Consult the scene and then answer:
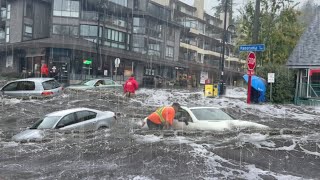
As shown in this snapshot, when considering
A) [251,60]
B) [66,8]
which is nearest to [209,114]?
[251,60]

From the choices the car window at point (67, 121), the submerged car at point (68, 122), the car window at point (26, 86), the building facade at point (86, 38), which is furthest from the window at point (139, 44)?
the car window at point (67, 121)

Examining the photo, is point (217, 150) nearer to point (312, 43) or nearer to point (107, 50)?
point (312, 43)

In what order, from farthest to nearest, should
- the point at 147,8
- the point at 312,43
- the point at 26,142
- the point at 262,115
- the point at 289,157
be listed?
the point at 147,8 < the point at 312,43 < the point at 262,115 < the point at 26,142 < the point at 289,157

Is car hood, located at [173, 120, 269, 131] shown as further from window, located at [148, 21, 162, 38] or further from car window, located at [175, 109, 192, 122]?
window, located at [148, 21, 162, 38]

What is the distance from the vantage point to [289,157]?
9859mm

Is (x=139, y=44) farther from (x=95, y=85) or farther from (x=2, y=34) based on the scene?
(x=95, y=85)

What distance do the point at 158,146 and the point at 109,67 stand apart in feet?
129

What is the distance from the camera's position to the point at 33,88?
2302 centimetres

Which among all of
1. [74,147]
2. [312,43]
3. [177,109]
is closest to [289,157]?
[177,109]

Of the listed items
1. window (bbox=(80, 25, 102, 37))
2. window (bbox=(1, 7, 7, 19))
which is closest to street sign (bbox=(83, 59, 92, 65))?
window (bbox=(80, 25, 102, 37))

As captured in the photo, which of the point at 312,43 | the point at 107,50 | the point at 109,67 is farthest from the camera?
the point at 109,67

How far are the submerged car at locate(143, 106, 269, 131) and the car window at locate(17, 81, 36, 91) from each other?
39.6ft

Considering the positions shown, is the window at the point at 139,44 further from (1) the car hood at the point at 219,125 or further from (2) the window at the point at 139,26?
(1) the car hood at the point at 219,125

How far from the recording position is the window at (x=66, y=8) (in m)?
48.3
